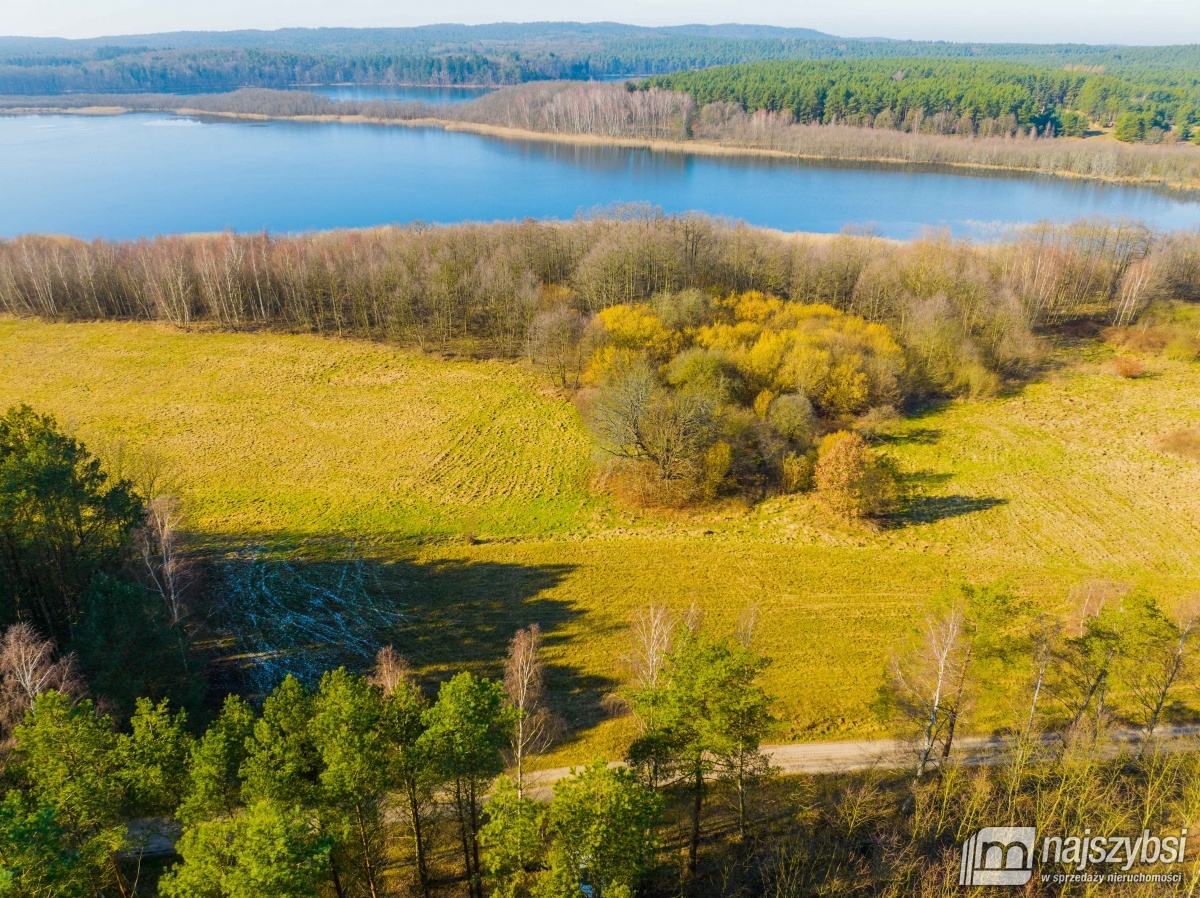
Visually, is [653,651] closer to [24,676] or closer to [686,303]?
[24,676]

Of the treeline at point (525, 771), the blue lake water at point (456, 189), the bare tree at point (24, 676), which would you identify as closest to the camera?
the treeline at point (525, 771)

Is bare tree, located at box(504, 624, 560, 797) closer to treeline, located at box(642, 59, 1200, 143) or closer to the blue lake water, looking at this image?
the blue lake water

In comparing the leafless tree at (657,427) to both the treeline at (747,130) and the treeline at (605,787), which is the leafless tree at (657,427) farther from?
the treeline at (747,130)

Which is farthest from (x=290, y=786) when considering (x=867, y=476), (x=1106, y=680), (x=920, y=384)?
(x=920, y=384)

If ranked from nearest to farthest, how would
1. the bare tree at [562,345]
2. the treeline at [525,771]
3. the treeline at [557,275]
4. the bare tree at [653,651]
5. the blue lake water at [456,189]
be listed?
the treeline at [525,771] → the bare tree at [653,651] → the bare tree at [562,345] → the treeline at [557,275] → the blue lake water at [456,189]

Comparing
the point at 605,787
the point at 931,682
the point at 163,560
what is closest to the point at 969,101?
the point at 931,682

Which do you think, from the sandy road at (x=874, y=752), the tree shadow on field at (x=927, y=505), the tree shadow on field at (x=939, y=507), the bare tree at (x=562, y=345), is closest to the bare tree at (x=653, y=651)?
the sandy road at (x=874, y=752)
